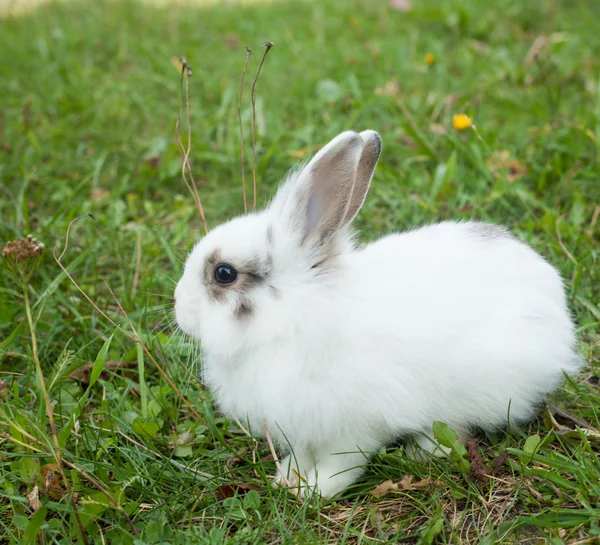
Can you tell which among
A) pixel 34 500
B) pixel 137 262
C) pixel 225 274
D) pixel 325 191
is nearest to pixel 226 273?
pixel 225 274

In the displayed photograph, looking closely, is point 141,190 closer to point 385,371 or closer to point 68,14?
point 385,371

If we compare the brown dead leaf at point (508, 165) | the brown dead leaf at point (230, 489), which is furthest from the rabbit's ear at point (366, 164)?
the brown dead leaf at point (508, 165)

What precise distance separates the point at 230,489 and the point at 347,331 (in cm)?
66

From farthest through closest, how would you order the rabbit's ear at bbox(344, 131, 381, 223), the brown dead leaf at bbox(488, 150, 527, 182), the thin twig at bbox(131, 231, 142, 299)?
the brown dead leaf at bbox(488, 150, 527, 182) < the thin twig at bbox(131, 231, 142, 299) < the rabbit's ear at bbox(344, 131, 381, 223)

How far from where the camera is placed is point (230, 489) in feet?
7.73

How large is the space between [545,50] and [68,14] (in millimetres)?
4268

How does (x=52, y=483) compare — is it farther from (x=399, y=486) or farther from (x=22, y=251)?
(x=399, y=486)

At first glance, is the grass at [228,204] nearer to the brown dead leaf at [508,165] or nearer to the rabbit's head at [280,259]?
the brown dead leaf at [508,165]

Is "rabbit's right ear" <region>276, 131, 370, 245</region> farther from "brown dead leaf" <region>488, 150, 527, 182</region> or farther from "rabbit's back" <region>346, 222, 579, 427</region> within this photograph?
"brown dead leaf" <region>488, 150, 527, 182</region>

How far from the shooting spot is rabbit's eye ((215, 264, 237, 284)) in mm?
2346

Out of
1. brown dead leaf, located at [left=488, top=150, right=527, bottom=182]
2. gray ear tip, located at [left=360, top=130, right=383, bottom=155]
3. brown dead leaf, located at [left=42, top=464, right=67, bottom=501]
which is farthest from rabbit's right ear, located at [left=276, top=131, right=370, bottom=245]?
brown dead leaf, located at [left=488, top=150, right=527, bottom=182]

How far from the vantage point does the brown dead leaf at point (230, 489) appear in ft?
7.70

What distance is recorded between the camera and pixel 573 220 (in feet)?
11.5

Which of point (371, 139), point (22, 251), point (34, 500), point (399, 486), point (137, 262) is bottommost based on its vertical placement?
point (399, 486)
